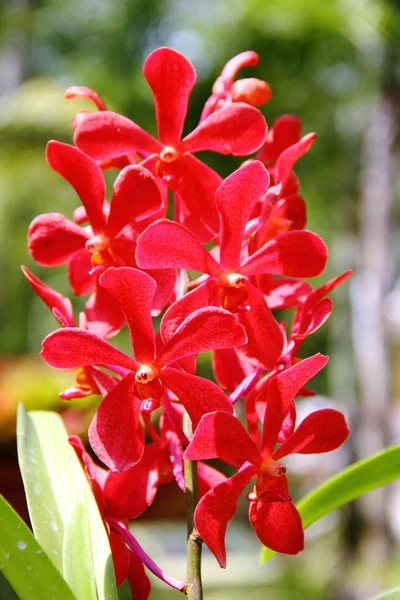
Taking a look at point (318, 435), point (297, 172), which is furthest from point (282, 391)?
point (297, 172)

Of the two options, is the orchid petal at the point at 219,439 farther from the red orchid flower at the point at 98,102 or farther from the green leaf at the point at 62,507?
the red orchid flower at the point at 98,102

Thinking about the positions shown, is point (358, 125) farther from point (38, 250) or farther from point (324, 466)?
point (38, 250)

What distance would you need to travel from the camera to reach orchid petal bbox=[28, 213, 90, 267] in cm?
55

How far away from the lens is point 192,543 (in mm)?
462

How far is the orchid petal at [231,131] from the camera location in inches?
20.8

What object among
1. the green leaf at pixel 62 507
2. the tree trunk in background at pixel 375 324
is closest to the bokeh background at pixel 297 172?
the tree trunk in background at pixel 375 324

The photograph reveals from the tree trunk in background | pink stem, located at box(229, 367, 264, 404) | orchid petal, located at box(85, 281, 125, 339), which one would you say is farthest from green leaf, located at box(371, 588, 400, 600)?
the tree trunk in background

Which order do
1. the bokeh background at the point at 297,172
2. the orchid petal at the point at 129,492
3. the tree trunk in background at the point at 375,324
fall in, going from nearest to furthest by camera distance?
the orchid petal at the point at 129,492, the bokeh background at the point at 297,172, the tree trunk in background at the point at 375,324

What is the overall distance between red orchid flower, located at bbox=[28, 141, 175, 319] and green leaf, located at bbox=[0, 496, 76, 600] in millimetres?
182

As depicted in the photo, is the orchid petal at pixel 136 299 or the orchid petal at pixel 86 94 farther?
the orchid petal at pixel 86 94

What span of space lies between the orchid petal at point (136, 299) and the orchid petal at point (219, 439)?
67 millimetres

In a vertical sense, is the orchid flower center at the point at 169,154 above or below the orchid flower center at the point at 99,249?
above

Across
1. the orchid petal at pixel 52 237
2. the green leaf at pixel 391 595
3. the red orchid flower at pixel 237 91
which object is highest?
the red orchid flower at pixel 237 91

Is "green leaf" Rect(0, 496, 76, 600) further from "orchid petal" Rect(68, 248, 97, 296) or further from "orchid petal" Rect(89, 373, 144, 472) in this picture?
"orchid petal" Rect(68, 248, 97, 296)
